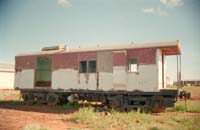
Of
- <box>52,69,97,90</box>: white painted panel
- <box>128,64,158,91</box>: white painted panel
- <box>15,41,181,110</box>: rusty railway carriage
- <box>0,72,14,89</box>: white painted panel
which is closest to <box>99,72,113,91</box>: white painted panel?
<box>15,41,181,110</box>: rusty railway carriage

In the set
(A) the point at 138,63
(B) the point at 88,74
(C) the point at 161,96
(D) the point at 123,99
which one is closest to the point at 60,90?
(B) the point at 88,74

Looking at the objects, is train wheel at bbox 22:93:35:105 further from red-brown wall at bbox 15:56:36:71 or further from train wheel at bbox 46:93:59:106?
red-brown wall at bbox 15:56:36:71

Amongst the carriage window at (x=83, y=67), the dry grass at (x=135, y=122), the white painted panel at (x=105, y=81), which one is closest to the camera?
the dry grass at (x=135, y=122)

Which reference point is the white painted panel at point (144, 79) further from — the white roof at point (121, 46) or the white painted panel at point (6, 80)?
the white painted panel at point (6, 80)

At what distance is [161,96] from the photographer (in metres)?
15.0

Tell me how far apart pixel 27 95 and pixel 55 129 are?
10920 mm

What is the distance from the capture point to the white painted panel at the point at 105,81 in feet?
53.8

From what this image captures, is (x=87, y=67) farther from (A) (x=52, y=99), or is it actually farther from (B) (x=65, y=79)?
(A) (x=52, y=99)

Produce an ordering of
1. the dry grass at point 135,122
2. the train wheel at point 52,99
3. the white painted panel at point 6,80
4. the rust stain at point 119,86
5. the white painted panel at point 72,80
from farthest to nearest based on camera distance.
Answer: the white painted panel at point 6,80, the train wheel at point 52,99, the white painted panel at point 72,80, the rust stain at point 119,86, the dry grass at point 135,122

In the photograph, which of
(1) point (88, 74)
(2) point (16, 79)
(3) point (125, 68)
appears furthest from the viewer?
(2) point (16, 79)

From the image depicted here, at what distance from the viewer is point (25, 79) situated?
68.6 ft

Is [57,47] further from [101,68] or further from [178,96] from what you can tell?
[178,96]

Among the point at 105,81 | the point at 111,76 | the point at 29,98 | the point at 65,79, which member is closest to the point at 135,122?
the point at 111,76

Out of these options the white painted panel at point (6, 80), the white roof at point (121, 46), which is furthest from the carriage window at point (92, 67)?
the white painted panel at point (6, 80)
